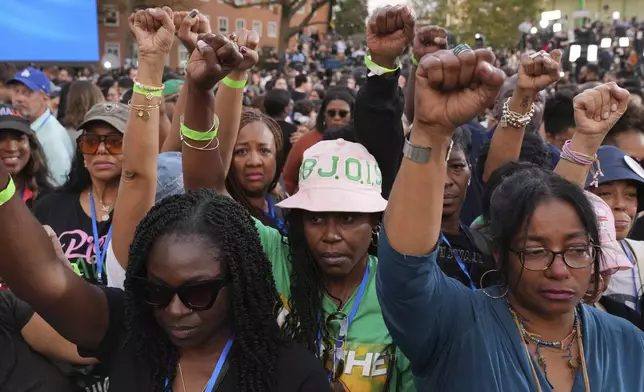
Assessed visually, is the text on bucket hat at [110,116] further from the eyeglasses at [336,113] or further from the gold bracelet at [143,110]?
the eyeglasses at [336,113]

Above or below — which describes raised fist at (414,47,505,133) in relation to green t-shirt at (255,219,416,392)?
above

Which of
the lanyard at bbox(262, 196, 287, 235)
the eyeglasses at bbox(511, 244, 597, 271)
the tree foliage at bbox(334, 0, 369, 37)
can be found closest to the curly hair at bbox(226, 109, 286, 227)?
the lanyard at bbox(262, 196, 287, 235)

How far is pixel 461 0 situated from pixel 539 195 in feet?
129

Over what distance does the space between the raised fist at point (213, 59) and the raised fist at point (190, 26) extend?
1.63ft

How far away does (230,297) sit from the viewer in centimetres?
190

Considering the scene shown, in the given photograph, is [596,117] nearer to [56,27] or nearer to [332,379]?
[332,379]

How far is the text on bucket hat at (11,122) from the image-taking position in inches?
162

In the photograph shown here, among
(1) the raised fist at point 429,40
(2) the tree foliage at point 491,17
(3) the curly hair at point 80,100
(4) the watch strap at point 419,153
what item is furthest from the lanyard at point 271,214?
(2) the tree foliage at point 491,17

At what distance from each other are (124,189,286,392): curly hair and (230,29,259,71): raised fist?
74cm

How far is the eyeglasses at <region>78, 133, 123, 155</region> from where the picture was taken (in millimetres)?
3160

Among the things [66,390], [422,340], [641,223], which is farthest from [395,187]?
[641,223]

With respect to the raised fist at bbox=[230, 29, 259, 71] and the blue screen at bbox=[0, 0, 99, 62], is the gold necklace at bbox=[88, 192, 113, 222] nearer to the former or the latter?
the blue screen at bbox=[0, 0, 99, 62]

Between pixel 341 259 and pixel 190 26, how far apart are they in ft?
3.61

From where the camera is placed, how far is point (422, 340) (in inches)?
69.1
